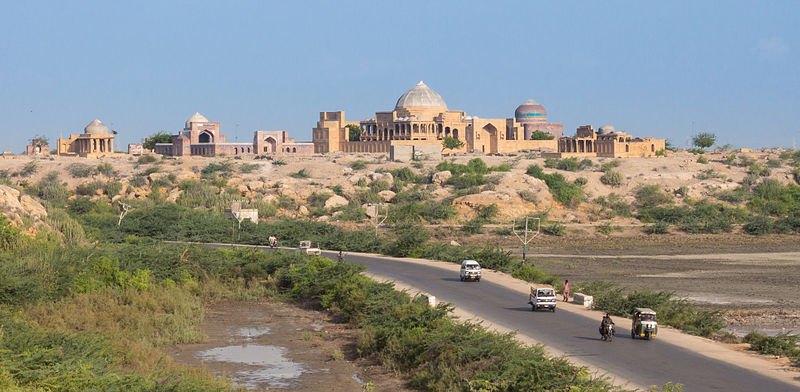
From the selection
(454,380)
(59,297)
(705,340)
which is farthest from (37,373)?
(705,340)

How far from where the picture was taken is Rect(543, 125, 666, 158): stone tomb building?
4328 inches

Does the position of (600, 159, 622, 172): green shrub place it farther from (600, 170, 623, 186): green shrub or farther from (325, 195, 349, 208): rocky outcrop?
(325, 195, 349, 208): rocky outcrop

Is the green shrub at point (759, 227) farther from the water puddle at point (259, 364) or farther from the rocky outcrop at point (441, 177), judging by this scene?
the water puddle at point (259, 364)

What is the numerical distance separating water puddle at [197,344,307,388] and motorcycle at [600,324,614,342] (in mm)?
7364

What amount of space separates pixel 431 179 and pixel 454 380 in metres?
65.1

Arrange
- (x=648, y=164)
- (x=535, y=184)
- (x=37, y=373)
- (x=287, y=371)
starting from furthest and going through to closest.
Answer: (x=648, y=164) < (x=535, y=184) < (x=287, y=371) < (x=37, y=373)

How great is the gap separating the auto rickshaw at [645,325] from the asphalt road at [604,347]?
0.24 m

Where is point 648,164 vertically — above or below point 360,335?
above

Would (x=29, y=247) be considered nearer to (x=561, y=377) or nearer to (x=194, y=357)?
(x=194, y=357)

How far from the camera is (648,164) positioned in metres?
92.1

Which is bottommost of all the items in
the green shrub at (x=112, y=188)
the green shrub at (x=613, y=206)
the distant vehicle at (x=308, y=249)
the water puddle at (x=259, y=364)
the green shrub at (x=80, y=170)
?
the water puddle at (x=259, y=364)

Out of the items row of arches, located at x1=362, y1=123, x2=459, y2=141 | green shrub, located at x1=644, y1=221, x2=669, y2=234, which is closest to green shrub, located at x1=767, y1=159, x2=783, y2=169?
green shrub, located at x1=644, y1=221, x2=669, y2=234

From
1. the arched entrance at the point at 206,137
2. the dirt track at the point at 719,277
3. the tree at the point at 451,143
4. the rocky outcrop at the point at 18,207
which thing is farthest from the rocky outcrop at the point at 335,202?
the arched entrance at the point at 206,137

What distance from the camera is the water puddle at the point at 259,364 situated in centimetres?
2099
